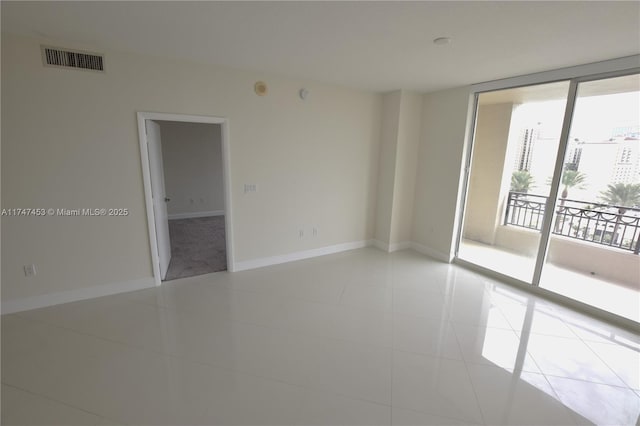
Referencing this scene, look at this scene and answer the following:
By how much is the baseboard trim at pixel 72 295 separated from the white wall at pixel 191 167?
3.76m

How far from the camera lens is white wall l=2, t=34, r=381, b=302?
266 cm

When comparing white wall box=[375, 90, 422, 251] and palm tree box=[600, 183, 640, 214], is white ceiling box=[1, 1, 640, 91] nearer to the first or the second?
white wall box=[375, 90, 422, 251]

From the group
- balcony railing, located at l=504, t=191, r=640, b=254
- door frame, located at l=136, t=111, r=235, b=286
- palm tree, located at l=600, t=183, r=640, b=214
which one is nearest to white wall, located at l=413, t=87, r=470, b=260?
balcony railing, located at l=504, t=191, r=640, b=254

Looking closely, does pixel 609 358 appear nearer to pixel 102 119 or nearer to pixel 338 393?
pixel 338 393

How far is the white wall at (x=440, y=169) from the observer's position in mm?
4137

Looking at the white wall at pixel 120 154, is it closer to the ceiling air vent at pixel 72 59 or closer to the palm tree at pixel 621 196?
the ceiling air vent at pixel 72 59

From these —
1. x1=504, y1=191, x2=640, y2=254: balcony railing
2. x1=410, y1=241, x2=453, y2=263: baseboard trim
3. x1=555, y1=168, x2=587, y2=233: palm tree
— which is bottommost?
x1=410, y1=241, x2=453, y2=263: baseboard trim

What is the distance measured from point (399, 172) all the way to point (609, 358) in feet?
10.4

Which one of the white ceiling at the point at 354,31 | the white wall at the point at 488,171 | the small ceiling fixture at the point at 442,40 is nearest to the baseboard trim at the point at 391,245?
the white wall at the point at 488,171

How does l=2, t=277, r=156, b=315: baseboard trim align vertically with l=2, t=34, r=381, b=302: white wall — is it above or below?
below

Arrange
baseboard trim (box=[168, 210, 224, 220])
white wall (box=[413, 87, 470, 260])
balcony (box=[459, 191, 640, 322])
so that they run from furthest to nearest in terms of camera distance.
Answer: baseboard trim (box=[168, 210, 224, 220]) < white wall (box=[413, 87, 470, 260]) < balcony (box=[459, 191, 640, 322])

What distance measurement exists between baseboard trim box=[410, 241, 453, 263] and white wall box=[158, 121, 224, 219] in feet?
16.1

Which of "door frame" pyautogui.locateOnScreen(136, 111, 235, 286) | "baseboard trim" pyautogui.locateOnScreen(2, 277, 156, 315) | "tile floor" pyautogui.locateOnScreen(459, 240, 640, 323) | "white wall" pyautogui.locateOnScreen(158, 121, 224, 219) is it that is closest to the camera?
"baseboard trim" pyautogui.locateOnScreen(2, 277, 156, 315)

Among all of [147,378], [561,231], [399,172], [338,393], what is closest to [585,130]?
[561,231]
